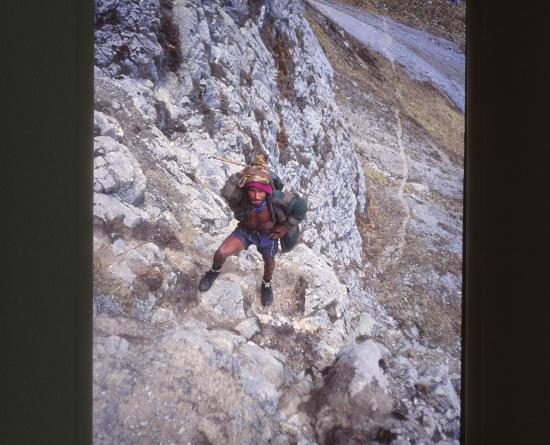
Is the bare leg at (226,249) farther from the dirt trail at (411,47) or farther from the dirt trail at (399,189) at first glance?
the dirt trail at (411,47)

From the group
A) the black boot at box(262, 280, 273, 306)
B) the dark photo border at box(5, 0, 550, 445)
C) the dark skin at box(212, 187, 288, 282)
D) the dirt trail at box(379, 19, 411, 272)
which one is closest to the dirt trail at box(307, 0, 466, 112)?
the dirt trail at box(379, 19, 411, 272)

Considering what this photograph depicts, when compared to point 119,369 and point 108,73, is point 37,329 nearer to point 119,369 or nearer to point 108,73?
point 119,369

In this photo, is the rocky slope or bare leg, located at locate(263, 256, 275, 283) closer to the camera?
the rocky slope

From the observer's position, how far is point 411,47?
92.0 inches

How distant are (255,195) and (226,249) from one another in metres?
0.23

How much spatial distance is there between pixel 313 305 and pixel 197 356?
0.50m

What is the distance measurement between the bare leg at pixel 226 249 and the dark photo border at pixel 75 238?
444 mm

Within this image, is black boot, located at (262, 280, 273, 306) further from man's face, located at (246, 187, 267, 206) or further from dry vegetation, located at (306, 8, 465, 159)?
dry vegetation, located at (306, 8, 465, 159)

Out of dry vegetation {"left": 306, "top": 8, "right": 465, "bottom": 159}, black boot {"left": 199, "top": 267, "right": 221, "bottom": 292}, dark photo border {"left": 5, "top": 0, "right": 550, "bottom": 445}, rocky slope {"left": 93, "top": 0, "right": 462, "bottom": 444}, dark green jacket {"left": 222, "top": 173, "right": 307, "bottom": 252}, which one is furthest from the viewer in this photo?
dry vegetation {"left": 306, "top": 8, "right": 465, "bottom": 159}

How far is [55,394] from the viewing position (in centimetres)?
176

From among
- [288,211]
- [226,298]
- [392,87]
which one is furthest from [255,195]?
[392,87]

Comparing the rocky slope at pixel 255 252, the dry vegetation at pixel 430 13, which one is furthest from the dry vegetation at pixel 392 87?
the dry vegetation at pixel 430 13

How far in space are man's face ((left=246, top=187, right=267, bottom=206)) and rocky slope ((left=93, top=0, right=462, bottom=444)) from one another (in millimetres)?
108

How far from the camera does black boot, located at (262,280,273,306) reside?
2064mm
